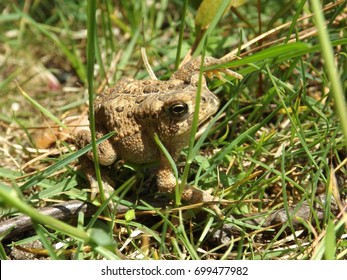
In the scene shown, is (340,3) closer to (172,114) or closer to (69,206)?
(172,114)

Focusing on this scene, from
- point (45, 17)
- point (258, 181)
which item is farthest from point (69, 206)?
point (45, 17)

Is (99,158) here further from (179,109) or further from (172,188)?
(179,109)

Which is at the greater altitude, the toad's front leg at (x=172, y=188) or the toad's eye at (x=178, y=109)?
the toad's eye at (x=178, y=109)

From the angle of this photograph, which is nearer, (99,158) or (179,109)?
(179,109)

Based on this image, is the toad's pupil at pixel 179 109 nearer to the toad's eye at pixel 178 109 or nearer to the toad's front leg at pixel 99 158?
the toad's eye at pixel 178 109

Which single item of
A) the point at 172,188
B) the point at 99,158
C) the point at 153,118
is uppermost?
the point at 153,118

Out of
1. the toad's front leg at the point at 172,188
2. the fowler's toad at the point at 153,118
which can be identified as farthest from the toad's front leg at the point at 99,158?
the toad's front leg at the point at 172,188

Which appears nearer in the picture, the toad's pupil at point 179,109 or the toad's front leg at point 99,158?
the toad's pupil at point 179,109

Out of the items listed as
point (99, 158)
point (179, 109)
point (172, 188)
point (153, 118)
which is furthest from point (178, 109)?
point (99, 158)
